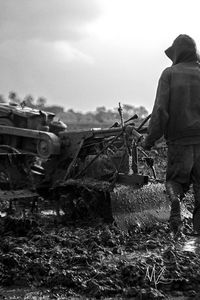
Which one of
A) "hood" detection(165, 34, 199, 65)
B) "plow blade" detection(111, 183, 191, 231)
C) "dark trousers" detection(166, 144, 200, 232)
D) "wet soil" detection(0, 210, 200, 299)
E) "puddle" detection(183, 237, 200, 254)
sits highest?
"hood" detection(165, 34, 199, 65)

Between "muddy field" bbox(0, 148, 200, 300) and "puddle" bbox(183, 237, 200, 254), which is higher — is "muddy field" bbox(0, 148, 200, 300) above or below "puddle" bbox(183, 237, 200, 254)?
below

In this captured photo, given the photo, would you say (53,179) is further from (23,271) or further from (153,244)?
(23,271)

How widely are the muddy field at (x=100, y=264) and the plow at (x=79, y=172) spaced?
634mm

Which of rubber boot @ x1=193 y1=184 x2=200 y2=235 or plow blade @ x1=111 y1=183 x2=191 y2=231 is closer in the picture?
rubber boot @ x1=193 y1=184 x2=200 y2=235

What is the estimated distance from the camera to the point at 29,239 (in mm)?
6027

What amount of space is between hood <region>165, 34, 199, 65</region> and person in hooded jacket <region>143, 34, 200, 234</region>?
0.18 meters

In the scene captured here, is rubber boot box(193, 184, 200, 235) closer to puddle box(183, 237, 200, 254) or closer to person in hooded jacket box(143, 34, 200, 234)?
person in hooded jacket box(143, 34, 200, 234)

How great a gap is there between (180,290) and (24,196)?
12.6ft

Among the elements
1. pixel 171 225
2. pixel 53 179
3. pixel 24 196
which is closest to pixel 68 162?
pixel 53 179

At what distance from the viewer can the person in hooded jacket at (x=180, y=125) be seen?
611 cm

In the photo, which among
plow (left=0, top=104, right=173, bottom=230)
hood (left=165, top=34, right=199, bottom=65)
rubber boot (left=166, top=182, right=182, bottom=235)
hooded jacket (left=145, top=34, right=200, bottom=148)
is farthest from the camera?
plow (left=0, top=104, right=173, bottom=230)

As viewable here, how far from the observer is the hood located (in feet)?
20.7

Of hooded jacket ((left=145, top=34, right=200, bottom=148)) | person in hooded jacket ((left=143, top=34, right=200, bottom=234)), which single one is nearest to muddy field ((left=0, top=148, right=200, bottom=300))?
person in hooded jacket ((left=143, top=34, right=200, bottom=234))

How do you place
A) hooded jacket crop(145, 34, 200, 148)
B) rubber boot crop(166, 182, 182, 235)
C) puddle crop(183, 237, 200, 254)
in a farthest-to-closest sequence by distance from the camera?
hooded jacket crop(145, 34, 200, 148)
rubber boot crop(166, 182, 182, 235)
puddle crop(183, 237, 200, 254)
